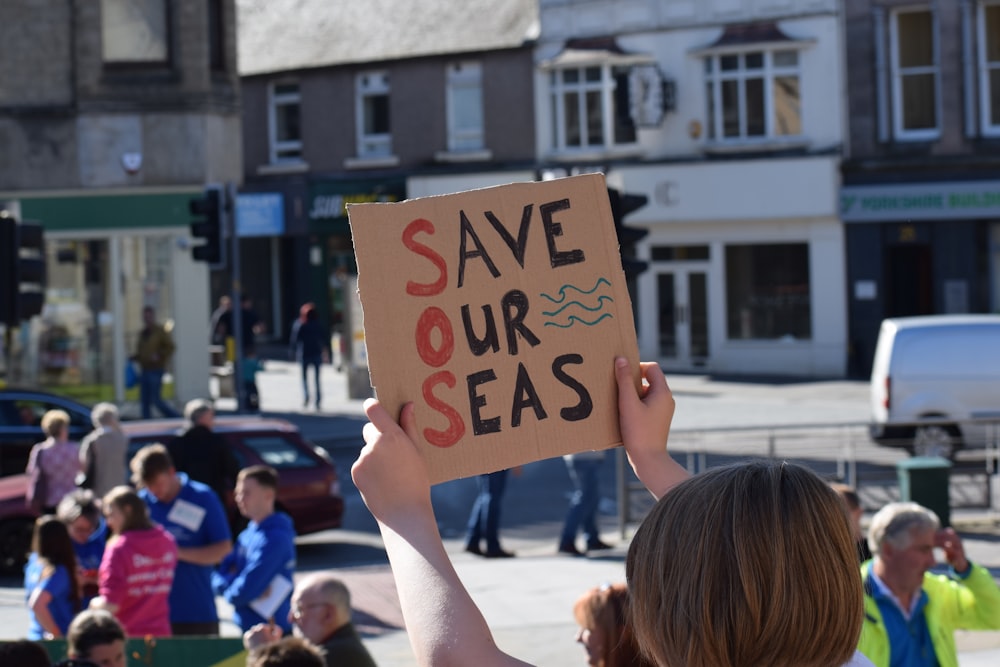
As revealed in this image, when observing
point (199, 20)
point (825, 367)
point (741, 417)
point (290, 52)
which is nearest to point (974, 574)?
point (741, 417)

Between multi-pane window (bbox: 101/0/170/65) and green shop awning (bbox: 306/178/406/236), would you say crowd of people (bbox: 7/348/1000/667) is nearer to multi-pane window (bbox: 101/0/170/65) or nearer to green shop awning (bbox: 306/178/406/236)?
multi-pane window (bbox: 101/0/170/65)

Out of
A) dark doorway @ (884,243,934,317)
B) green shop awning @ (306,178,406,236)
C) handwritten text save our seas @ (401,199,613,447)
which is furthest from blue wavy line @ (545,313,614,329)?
green shop awning @ (306,178,406,236)

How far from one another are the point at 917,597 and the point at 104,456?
28.7 feet

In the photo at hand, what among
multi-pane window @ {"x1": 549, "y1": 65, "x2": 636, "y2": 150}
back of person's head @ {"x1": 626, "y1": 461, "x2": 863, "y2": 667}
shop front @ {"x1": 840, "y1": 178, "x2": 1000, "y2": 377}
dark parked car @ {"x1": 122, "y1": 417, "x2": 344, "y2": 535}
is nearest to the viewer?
back of person's head @ {"x1": 626, "y1": 461, "x2": 863, "y2": 667}

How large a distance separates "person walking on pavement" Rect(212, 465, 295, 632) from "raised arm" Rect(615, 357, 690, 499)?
4993 millimetres

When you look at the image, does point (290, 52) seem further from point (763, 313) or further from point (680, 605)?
point (680, 605)

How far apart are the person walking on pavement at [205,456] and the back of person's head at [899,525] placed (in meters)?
7.65

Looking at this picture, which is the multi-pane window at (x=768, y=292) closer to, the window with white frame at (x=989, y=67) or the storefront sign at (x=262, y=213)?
the window with white frame at (x=989, y=67)

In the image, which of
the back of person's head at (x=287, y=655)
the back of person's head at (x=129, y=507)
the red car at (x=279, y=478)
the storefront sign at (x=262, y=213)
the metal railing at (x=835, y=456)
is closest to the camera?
the back of person's head at (x=287, y=655)

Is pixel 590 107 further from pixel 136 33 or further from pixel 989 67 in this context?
pixel 136 33

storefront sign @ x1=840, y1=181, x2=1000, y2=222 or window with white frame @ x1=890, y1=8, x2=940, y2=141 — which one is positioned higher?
window with white frame @ x1=890, y1=8, x2=940, y2=141

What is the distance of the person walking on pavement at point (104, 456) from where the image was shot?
1240cm

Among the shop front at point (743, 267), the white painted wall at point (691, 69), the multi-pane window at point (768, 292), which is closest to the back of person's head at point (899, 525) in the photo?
the shop front at point (743, 267)

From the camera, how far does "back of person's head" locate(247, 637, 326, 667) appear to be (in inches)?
189
